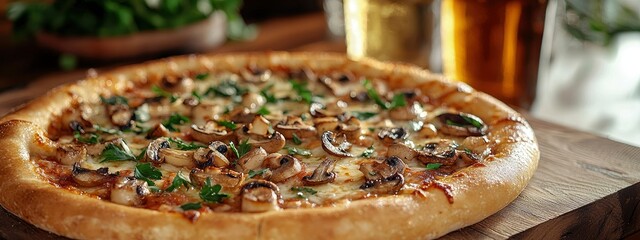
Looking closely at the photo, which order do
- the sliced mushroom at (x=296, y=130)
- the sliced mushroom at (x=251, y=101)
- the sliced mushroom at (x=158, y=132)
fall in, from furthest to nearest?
the sliced mushroom at (x=251, y=101) < the sliced mushroom at (x=158, y=132) < the sliced mushroom at (x=296, y=130)

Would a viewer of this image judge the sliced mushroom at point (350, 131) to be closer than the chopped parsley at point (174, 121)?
Yes

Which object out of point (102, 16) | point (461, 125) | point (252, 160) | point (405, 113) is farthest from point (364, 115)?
point (102, 16)

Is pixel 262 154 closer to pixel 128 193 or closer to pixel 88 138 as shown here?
pixel 128 193

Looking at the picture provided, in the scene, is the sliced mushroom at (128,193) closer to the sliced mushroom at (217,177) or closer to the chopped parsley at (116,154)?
the sliced mushroom at (217,177)

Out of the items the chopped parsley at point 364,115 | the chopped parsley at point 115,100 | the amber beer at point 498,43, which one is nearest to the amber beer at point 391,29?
the amber beer at point 498,43

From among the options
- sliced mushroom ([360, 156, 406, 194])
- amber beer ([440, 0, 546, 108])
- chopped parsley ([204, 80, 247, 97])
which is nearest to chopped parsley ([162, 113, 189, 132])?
chopped parsley ([204, 80, 247, 97])

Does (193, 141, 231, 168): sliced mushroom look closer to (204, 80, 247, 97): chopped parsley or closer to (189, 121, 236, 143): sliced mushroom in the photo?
(189, 121, 236, 143): sliced mushroom
